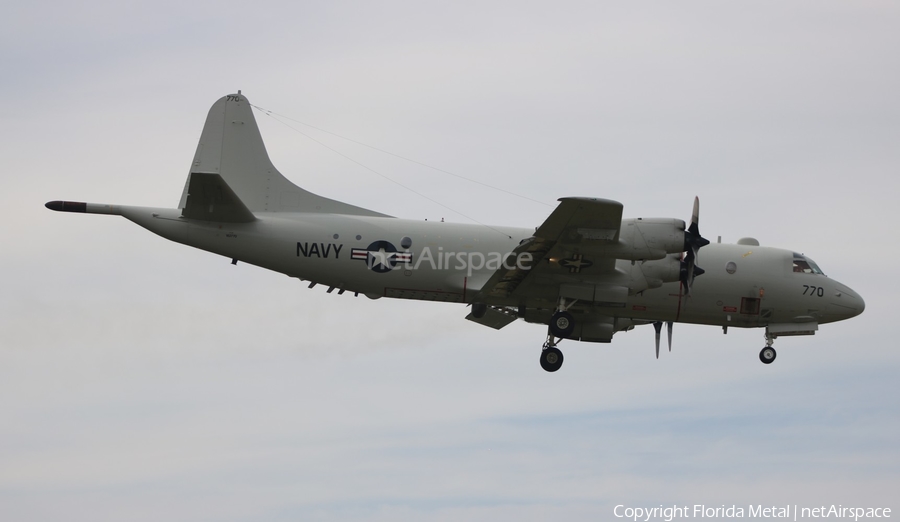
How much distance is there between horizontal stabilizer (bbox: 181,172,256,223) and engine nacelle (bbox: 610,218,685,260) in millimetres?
9955

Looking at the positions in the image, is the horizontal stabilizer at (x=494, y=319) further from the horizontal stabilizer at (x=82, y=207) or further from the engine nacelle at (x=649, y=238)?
the horizontal stabilizer at (x=82, y=207)

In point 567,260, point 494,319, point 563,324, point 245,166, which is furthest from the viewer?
point 494,319

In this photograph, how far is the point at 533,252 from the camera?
27.6m

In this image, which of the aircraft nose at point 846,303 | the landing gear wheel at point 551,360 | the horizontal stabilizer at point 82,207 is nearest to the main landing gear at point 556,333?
the landing gear wheel at point 551,360

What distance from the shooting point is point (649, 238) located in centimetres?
2692

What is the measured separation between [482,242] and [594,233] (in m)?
3.95

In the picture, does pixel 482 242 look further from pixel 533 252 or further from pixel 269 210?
pixel 269 210

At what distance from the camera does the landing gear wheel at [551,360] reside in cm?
2980

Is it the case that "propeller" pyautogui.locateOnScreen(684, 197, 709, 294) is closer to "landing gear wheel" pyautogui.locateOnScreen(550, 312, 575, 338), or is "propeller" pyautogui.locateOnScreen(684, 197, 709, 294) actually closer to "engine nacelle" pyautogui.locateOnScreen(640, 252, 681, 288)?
"engine nacelle" pyautogui.locateOnScreen(640, 252, 681, 288)

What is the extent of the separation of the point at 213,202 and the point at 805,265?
1696cm

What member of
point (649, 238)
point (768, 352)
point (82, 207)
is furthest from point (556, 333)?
point (82, 207)

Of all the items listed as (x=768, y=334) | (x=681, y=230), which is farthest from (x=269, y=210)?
(x=768, y=334)

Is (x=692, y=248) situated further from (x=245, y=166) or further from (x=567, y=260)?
(x=245, y=166)

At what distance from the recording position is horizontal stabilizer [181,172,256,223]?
27.8 metres
